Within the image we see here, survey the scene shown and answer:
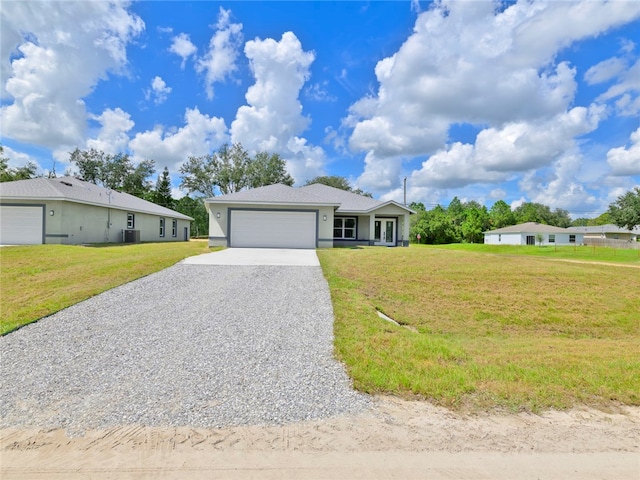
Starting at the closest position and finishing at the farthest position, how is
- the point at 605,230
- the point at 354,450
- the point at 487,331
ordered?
1. the point at 354,450
2. the point at 487,331
3. the point at 605,230

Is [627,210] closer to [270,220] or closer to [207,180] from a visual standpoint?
[270,220]

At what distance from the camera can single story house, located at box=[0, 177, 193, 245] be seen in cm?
1716

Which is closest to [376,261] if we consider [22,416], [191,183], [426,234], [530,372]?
[530,372]

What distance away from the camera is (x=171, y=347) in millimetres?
4699

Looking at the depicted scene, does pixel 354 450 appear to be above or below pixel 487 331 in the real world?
above

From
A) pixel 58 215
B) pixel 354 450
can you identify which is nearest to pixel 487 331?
pixel 354 450

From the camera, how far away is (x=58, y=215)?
57.1 feet

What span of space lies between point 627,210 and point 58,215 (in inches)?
2091

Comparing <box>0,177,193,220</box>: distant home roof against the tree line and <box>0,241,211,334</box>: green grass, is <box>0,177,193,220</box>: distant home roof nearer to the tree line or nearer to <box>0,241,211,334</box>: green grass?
<box>0,241,211,334</box>: green grass

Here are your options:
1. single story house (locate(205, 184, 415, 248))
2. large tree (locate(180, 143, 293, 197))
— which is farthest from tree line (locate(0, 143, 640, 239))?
single story house (locate(205, 184, 415, 248))

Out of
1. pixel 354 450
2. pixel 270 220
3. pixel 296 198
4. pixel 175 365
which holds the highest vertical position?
pixel 296 198

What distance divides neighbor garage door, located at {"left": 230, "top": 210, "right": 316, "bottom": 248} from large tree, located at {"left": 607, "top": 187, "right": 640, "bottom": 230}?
40.3 metres

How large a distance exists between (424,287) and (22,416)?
28.6ft

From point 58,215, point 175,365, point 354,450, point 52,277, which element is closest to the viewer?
point 354,450
